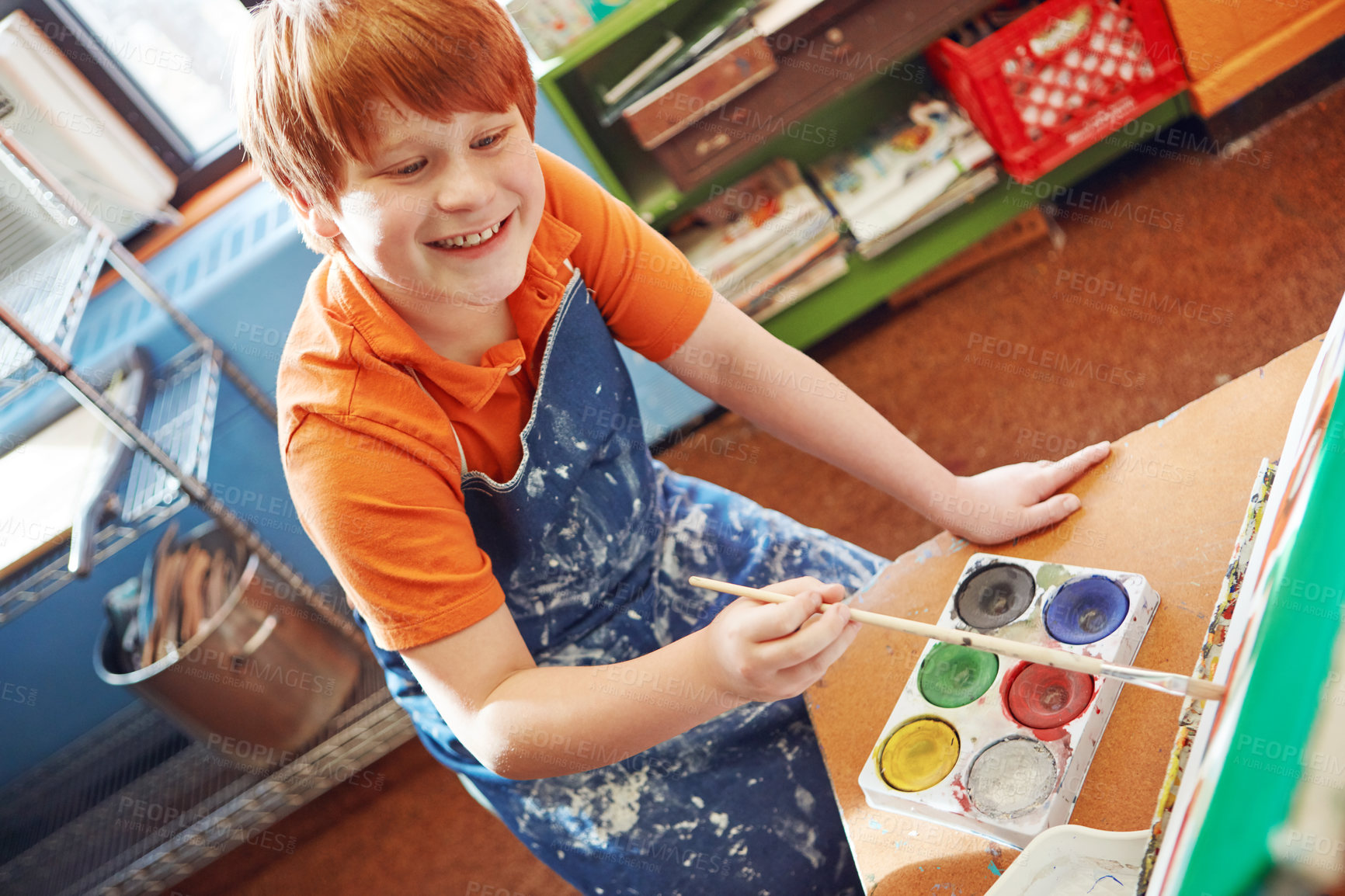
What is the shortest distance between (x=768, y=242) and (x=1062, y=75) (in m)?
0.70

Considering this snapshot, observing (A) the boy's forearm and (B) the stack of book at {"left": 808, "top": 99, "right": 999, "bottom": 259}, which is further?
(B) the stack of book at {"left": 808, "top": 99, "right": 999, "bottom": 259}

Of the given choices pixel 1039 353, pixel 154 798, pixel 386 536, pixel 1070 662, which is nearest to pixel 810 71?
pixel 1039 353

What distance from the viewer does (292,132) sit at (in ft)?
2.76

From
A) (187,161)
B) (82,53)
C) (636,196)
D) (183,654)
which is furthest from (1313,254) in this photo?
(82,53)

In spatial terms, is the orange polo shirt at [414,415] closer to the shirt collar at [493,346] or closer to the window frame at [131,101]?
the shirt collar at [493,346]

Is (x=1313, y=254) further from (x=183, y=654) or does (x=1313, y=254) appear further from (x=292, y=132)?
(x=183, y=654)

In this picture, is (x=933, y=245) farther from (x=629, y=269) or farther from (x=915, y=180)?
(x=629, y=269)

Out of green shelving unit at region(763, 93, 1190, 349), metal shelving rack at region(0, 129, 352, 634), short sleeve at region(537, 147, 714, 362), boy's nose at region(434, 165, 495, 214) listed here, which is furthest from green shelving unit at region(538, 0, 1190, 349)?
boy's nose at region(434, 165, 495, 214)

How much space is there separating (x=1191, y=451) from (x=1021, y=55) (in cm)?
152

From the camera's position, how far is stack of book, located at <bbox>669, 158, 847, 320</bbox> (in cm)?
232

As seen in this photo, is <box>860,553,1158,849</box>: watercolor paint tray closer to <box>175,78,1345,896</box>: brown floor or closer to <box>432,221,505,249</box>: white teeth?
<box>432,221,505,249</box>: white teeth

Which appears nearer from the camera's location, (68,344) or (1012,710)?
(1012,710)

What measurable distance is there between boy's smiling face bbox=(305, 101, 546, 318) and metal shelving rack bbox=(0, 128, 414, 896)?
3.11ft

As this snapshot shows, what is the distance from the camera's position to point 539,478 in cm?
105
